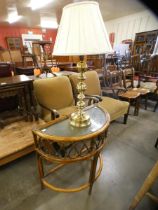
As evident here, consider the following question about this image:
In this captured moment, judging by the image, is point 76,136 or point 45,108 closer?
point 76,136

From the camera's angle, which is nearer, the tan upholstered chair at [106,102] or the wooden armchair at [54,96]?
the wooden armchair at [54,96]

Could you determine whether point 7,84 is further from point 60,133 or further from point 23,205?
point 23,205

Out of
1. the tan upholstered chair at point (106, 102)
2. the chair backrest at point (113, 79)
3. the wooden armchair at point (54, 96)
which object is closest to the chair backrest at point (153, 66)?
the chair backrest at point (113, 79)

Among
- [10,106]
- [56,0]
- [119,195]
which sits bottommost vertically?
[119,195]

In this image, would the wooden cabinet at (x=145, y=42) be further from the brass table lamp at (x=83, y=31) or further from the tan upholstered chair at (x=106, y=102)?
the brass table lamp at (x=83, y=31)

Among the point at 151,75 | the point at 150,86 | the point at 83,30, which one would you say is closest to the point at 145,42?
the point at 151,75

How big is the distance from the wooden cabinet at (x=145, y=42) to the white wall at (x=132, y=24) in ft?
0.87

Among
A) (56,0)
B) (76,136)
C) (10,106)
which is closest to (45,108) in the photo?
(10,106)

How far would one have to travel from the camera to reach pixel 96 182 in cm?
144

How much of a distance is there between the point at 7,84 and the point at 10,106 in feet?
2.28

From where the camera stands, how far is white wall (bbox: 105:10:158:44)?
5125mm

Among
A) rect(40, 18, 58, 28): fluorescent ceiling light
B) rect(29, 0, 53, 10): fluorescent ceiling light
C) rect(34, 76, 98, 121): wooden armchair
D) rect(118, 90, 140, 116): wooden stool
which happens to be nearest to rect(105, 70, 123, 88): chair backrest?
rect(118, 90, 140, 116): wooden stool

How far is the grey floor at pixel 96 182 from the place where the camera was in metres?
1.23

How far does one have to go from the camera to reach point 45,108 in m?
1.88
